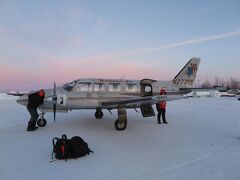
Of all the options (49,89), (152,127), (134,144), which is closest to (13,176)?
(134,144)

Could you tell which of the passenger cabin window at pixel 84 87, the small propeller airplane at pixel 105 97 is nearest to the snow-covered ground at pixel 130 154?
the small propeller airplane at pixel 105 97

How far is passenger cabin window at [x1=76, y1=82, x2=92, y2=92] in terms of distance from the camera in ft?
39.2

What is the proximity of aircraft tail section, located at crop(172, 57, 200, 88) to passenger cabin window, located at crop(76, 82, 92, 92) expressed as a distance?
611 centimetres

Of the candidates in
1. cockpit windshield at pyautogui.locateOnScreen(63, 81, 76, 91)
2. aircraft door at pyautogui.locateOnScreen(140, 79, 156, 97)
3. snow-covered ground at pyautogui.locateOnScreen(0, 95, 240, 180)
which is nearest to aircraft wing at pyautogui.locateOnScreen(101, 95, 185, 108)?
snow-covered ground at pyautogui.locateOnScreen(0, 95, 240, 180)

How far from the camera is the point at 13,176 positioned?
539cm

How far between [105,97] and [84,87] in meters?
1.27

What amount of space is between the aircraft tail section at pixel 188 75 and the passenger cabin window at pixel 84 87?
6.11 metres

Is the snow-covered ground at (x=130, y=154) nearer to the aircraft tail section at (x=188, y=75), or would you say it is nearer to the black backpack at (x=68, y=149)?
the black backpack at (x=68, y=149)

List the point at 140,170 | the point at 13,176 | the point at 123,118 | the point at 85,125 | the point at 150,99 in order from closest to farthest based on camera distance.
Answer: the point at 13,176 < the point at 140,170 < the point at 150,99 < the point at 123,118 < the point at 85,125

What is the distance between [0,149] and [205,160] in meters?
6.74

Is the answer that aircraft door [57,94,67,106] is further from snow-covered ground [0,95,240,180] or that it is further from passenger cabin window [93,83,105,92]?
passenger cabin window [93,83,105,92]

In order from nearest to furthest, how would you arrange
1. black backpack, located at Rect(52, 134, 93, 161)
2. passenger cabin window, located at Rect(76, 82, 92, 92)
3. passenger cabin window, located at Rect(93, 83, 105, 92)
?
black backpack, located at Rect(52, 134, 93, 161), passenger cabin window, located at Rect(76, 82, 92, 92), passenger cabin window, located at Rect(93, 83, 105, 92)

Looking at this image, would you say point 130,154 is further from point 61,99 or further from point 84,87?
point 84,87

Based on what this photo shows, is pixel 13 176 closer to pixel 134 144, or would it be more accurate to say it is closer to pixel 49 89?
pixel 134 144
